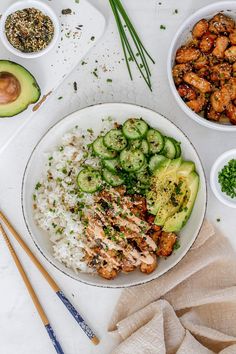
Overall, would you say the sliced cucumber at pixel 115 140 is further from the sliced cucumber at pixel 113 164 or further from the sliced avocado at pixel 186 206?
the sliced avocado at pixel 186 206

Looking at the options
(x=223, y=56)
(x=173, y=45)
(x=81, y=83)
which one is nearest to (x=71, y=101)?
(x=81, y=83)

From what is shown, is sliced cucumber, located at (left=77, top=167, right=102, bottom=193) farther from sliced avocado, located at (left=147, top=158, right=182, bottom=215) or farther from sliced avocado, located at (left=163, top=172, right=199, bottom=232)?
sliced avocado, located at (left=163, top=172, right=199, bottom=232)

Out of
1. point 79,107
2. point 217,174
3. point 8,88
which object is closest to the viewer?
point 8,88

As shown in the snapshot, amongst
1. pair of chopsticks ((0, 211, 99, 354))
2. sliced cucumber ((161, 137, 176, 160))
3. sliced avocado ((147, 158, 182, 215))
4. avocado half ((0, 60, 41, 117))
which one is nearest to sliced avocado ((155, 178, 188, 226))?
sliced avocado ((147, 158, 182, 215))

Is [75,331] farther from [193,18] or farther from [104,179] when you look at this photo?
[193,18]

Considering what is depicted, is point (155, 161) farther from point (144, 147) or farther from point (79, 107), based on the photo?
point (79, 107)

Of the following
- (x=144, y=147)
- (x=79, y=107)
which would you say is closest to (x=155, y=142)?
(x=144, y=147)

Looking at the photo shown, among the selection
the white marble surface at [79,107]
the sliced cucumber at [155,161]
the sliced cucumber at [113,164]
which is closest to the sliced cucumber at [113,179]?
the sliced cucumber at [113,164]
